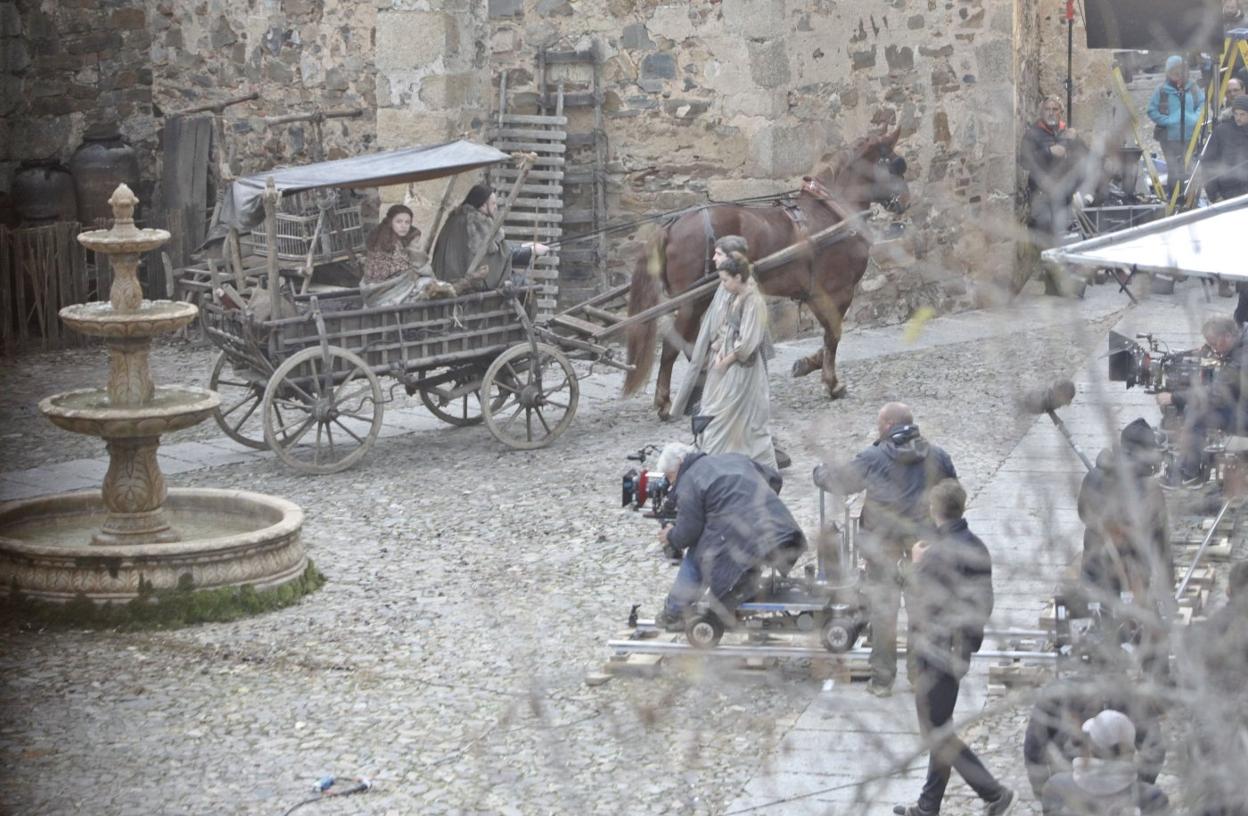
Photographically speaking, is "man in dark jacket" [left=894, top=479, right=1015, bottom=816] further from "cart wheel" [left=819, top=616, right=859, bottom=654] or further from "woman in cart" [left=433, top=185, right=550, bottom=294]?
"woman in cart" [left=433, top=185, right=550, bottom=294]

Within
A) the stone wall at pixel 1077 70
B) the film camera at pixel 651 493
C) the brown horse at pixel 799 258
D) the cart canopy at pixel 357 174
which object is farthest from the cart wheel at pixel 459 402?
the stone wall at pixel 1077 70

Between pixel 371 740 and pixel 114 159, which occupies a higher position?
pixel 114 159

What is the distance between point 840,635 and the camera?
8.31 metres

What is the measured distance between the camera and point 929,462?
7855mm

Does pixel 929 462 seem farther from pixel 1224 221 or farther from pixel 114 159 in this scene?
pixel 114 159

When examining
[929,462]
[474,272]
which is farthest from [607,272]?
[929,462]

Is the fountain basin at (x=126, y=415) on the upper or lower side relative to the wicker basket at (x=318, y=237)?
lower

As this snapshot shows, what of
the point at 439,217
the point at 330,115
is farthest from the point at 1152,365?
the point at 330,115

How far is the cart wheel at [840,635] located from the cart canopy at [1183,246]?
1.88 metres

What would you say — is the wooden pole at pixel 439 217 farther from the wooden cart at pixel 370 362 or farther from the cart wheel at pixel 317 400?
the cart wheel at pixel 317 400

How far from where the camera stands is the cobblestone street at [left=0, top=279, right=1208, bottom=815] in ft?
23.9

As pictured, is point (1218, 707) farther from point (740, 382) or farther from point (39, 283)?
point (39, 283)

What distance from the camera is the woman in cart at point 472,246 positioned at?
1307cm

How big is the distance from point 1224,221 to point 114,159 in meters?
12.8
